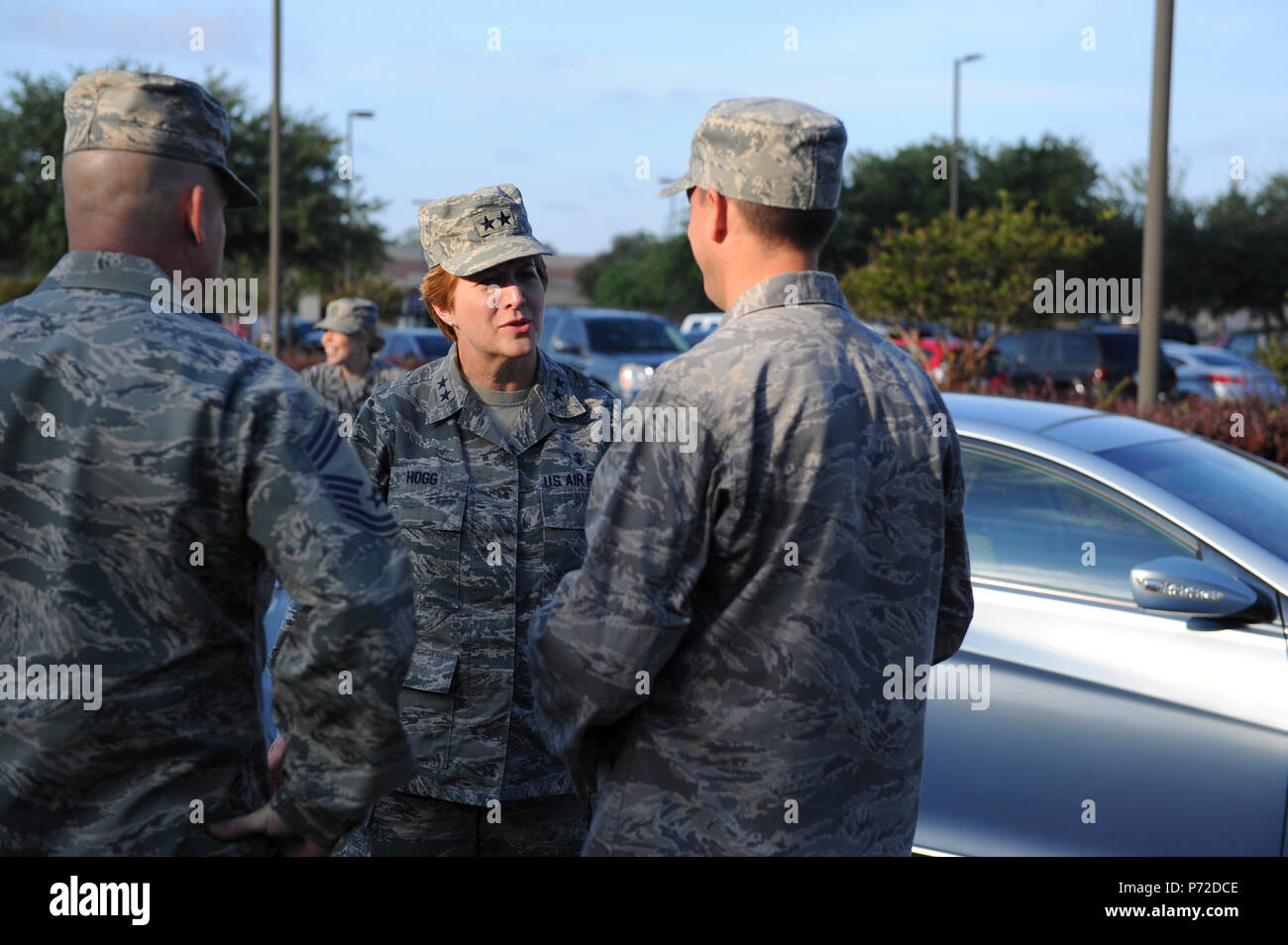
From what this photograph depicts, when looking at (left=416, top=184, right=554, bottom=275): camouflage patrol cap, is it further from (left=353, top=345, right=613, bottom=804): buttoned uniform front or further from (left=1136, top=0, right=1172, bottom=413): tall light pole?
(left=1136, top=0, right=1172, bottom=413): tall light pole

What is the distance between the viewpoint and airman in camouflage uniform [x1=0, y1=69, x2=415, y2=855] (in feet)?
5.93

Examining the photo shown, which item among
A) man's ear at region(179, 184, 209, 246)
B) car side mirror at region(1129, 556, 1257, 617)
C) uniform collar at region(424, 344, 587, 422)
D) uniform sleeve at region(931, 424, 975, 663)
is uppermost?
man's ear at region(179, 184, 209, 246)

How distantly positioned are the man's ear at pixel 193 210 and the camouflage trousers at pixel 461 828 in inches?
56.0

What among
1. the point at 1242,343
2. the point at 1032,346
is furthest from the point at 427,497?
the point at 1242,343

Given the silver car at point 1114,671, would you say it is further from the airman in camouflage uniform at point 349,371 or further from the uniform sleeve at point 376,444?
the airman in camouflage uniform at point 349,371

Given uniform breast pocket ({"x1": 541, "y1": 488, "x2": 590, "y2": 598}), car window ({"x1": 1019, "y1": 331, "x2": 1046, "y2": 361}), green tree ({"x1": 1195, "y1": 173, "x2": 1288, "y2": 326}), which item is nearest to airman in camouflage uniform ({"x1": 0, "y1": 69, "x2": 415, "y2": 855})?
uniform breast pocket ({"x1": 541, "y1": 488, "x2": 590, "y2": 598})

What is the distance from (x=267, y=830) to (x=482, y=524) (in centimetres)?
110

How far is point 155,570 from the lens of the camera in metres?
1.83

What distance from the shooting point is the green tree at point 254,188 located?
27359mm

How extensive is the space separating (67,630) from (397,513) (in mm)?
1147

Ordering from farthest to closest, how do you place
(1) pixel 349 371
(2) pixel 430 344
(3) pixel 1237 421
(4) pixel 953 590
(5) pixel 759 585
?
(2) pixel 430 344 < (1) pixel 349 371 < (3) pixel 1237 421 < (4) pixel 953 590 < (5) pixel 759 585

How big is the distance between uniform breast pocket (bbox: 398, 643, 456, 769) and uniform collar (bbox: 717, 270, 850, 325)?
110 cm

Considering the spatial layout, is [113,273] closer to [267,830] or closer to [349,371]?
[267,830]
